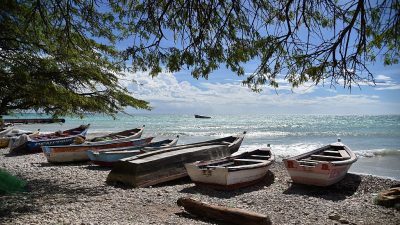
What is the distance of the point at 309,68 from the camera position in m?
4.92

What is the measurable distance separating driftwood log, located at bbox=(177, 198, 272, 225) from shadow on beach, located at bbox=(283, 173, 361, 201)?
3.93 m

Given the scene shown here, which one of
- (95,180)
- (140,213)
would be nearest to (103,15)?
(140,213)

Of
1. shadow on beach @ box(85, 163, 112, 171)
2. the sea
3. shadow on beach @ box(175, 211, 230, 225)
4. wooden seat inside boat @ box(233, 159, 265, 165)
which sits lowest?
the sea

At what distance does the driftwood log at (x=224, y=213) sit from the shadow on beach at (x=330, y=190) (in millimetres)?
3927

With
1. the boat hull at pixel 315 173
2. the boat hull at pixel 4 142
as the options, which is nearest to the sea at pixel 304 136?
the boat hull at pixel 4 142

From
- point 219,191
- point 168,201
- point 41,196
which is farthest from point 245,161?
point 41,196

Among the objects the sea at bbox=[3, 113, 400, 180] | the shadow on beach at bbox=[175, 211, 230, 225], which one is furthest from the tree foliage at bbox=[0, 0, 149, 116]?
the shadow on beach at bbox=[175, 211, 230, 225]

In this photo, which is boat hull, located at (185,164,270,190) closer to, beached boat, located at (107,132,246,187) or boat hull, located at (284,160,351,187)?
beached boat, located at (107,132,246,187)

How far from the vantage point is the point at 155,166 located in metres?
9.75

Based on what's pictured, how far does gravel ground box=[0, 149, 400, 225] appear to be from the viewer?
6.34m

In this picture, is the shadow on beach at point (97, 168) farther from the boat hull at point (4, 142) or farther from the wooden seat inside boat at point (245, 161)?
the boat hull at point (4, 142)

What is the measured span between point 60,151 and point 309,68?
1223 centimetres

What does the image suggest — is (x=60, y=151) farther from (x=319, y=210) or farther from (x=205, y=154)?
(x=319, y=210)

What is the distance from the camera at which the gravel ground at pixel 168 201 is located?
6336 mm
